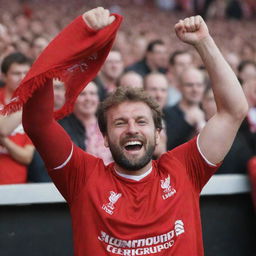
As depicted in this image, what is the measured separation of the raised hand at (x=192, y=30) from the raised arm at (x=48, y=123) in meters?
0.47

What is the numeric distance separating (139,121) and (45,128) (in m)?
0.49

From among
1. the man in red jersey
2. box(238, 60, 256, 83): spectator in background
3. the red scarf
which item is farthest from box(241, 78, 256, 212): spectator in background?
the red scarf

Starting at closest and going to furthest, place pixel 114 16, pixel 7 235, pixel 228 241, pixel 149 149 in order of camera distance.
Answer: pixel 114 16
pixel 149 149
pixel 7 235
pixel 228 241

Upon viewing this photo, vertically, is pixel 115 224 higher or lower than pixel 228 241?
higher

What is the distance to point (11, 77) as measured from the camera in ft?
18.6

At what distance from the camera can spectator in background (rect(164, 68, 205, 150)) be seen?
602 centimetres

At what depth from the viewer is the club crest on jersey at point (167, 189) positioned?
11.3 ft

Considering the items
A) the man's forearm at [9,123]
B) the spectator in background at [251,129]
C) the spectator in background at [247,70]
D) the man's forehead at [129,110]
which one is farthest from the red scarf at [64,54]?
the spectator in background at [247,70]

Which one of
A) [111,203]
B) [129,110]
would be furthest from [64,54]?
[111,203]

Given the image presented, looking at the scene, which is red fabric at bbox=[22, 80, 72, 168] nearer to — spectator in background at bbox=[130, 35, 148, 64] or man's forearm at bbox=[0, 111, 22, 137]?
man's forearm at bbox=[0, 111, 22, 137]

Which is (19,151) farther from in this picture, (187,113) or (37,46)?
(37,46)

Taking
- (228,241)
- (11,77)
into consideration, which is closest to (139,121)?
(228,241)

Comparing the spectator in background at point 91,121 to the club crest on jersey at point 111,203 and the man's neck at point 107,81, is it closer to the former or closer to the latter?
the man's neck at point 107,81

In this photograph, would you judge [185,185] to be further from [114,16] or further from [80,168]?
[114,16]
